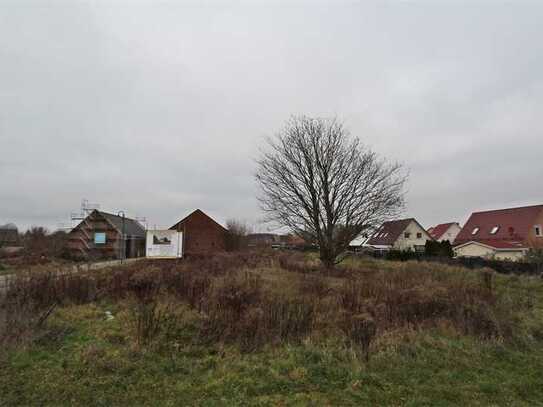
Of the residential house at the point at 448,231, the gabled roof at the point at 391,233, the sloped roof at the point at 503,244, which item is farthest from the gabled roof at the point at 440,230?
the sloped roof at the point at 503,244

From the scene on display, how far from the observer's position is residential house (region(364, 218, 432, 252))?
138 feet

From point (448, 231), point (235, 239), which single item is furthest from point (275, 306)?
point (448, 231)

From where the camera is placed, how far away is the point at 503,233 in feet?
111

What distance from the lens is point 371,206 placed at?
→ 53.7ft

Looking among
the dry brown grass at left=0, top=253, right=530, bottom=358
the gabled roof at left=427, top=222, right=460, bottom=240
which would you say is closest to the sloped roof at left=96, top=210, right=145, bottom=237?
the dry brown grass at left=0, top=253, right=530, bottom=358

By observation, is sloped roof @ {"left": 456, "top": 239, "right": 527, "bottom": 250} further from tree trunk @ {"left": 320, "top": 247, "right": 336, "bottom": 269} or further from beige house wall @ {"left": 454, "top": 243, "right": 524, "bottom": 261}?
tree trunk @ {"left": 320, "top": 247, "right": 336, "bottom": 269}

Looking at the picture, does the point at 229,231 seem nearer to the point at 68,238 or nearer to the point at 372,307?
the point at 68,238

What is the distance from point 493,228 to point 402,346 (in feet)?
122

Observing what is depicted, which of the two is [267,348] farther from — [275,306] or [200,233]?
[200,233]

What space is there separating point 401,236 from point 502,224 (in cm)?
1129

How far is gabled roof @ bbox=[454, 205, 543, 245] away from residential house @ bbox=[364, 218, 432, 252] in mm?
6155

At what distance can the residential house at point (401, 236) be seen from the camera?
42094 mm

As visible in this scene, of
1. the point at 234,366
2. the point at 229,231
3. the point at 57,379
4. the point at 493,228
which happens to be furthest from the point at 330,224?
the point at 493,228

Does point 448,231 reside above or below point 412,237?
above
